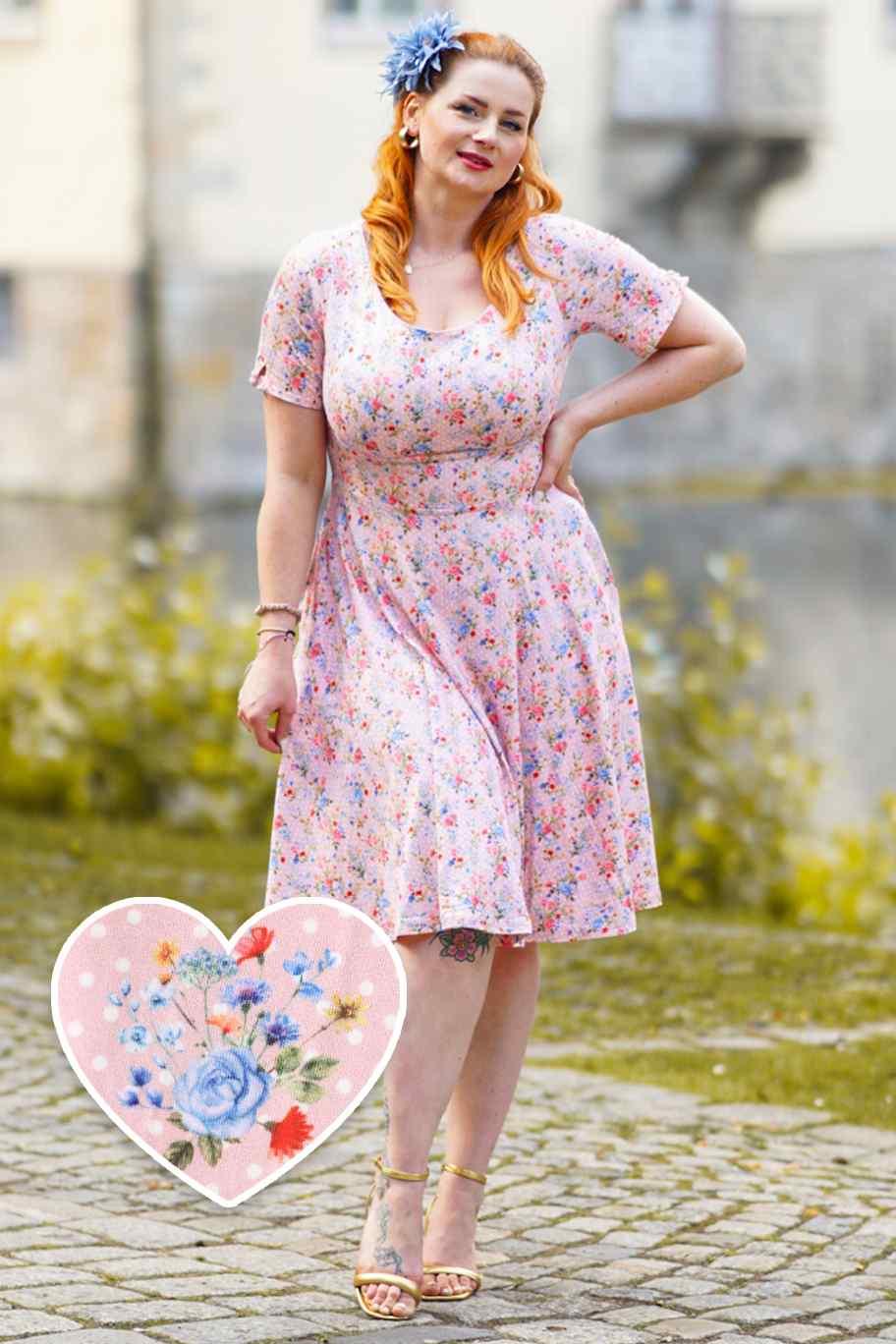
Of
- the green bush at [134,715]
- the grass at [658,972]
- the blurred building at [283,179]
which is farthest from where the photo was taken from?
the blurred building at [283,179]

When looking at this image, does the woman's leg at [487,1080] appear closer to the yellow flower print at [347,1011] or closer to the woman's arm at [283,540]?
the yellow flower print at [347,1011]

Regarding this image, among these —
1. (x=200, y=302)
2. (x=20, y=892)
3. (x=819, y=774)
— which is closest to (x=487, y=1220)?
(x=20, y=892)

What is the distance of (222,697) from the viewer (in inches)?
349

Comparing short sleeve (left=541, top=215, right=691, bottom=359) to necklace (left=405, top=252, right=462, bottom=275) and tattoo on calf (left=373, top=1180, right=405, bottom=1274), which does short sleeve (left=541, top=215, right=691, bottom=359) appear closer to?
necklace (left=405, top=252, right=462, bottom=275)

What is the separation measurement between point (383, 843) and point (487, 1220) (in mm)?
872

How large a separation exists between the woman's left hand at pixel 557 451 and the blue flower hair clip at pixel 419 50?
0.52 m

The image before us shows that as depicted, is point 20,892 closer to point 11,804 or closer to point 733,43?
point 11,804

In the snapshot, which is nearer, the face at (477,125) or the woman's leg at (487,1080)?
the face at (477,125)

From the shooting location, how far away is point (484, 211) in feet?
11.9

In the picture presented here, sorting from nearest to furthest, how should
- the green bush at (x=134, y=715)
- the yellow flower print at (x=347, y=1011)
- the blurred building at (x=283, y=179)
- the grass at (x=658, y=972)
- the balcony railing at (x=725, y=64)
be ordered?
1. the yellow flower print at (x=347, y=1011)
2. the grass at (x=658, y=972)
3. the green bush at (x=134, y=715)
4. the blurred building at (x=283, y=179)
5. the balcony railing at (x=725, y=64)

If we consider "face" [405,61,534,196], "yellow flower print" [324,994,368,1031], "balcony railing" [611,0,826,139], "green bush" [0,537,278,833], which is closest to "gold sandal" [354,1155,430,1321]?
"yellow flower print" [324,994,368,1031]

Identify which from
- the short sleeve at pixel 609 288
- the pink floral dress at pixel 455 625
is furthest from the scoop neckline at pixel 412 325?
the short sleeve at pixel 609 288

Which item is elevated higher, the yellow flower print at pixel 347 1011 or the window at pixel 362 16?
the window at pixel 362 16

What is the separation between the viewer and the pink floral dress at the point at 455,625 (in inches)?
137
